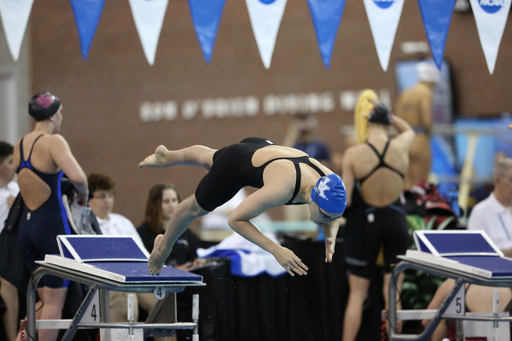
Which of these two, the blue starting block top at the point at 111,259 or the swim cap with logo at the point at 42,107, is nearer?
the blue starting block top at the point at 111,259

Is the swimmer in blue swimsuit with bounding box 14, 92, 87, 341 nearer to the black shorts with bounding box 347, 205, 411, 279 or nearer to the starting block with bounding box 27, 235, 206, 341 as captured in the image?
the starting block with bounding box 27, 235, 206, 341

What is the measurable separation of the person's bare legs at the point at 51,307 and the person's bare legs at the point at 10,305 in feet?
1.87

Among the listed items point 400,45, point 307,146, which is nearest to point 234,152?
point 307,146

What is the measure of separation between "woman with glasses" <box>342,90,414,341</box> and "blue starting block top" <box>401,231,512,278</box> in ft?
1.56

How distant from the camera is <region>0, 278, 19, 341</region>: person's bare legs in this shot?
15.6ft

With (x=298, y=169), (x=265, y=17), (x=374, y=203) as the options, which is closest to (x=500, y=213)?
(x=374, y=203)

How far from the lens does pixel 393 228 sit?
5.07 m

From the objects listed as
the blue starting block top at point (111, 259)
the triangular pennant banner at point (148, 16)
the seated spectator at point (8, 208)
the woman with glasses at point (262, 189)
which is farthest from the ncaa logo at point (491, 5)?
the seated spectator at point (8, 208)

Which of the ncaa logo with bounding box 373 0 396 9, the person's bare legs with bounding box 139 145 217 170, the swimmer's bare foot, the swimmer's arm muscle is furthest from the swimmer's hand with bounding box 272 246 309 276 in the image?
the ncaa logo with bounding box 373 0 396 9

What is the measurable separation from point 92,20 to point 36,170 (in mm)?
1150

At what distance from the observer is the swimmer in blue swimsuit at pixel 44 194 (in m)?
4.29

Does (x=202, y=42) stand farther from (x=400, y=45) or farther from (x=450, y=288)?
(x=400, y=45)

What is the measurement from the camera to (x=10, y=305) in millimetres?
4766

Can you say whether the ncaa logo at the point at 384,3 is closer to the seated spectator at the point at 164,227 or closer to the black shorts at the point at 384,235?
the black shorts at the point at 384,235
